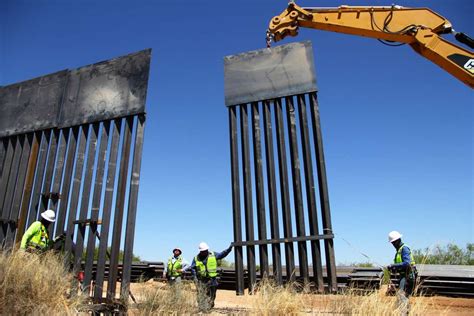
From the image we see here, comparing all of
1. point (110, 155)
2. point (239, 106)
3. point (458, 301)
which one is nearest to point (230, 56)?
point (239, 106)

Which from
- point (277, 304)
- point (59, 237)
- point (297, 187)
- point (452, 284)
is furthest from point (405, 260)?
point (59, 237)

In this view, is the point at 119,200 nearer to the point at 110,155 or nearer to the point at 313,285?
the point at 110,155

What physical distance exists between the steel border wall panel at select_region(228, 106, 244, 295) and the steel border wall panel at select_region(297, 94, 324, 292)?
53.7 inches

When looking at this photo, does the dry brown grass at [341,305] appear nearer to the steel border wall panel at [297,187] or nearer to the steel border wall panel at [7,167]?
the steel border wall panel at [297,187]

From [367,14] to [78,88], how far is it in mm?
6728

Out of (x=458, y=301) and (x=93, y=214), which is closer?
(x=93, y=214)

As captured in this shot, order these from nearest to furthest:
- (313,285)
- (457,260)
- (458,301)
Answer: (313,285)
(458,301)
(457,260)

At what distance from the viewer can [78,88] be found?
336 inches

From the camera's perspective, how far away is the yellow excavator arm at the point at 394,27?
852 centimetres

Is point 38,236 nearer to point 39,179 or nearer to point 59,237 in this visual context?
point 59,237

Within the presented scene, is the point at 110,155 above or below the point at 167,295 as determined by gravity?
above

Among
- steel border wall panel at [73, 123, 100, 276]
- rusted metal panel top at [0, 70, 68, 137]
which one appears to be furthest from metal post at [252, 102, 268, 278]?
rusted metal panel top at [0, 70, 68, 137]

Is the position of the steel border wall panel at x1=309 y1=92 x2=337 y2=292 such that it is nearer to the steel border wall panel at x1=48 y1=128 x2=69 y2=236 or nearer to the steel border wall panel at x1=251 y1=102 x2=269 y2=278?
the steel border wall panel at x1=251 y1=102 x2=269 y2=278

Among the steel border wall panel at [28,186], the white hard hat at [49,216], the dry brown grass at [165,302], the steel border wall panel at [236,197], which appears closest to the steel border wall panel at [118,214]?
the dry brown grass at [165,302]
